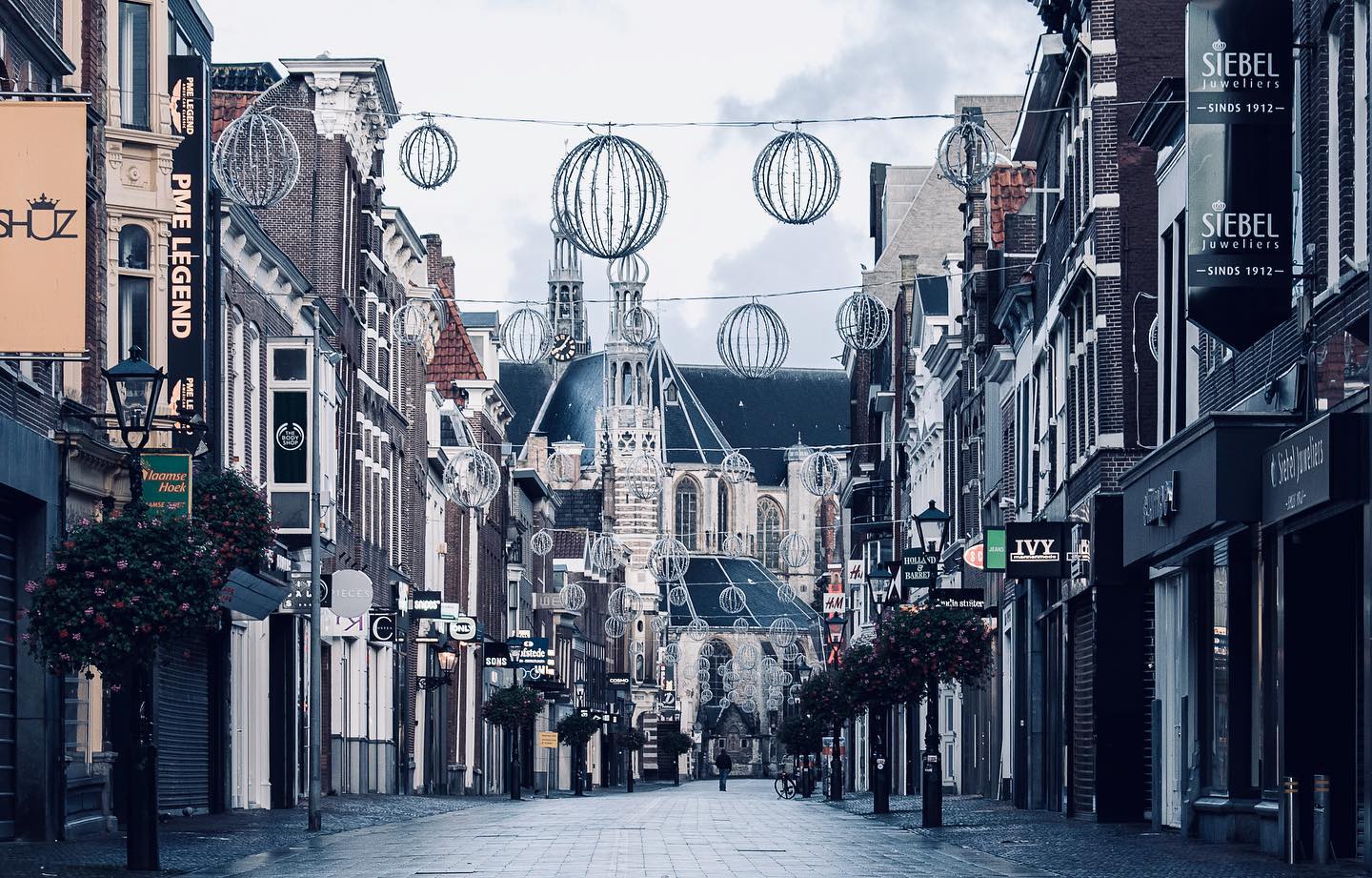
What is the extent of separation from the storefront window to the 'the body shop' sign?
400 cm

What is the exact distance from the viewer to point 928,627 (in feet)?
116

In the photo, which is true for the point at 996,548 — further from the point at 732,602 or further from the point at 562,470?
the point at 732,602

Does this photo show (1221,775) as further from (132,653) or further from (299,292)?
(299,292)

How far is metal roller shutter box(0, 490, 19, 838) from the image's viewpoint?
23266 mm

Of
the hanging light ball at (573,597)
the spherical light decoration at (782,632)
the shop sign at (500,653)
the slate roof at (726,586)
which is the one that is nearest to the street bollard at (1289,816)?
the shop sign at (500,653)

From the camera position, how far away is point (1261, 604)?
22.1 m

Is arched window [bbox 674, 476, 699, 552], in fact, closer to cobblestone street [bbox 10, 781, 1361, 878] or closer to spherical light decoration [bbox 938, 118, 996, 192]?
cobblestone street [bbox 10, 781, 1361, 878]

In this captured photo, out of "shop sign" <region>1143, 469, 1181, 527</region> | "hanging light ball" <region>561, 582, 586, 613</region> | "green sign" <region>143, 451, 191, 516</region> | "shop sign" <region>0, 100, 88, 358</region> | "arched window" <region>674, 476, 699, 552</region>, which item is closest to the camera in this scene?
"shop sign" <region>0, 100, 88, 358</region>

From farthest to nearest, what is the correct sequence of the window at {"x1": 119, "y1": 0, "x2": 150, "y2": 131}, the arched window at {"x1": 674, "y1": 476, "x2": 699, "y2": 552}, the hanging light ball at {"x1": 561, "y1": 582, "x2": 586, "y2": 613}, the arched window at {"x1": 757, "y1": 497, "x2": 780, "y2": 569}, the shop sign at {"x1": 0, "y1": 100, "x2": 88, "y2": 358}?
the arched window at {"x1": 757, "y1": 497, "x2": 780, "y2": 569}, the arched window at {"x1": 674, "y1": 476, "x2": 699, "y2": 552}, the hanging light ball at {"x1": 561, "y1": 582, "x2": 586, "y2": 613}, the window at {"x1": 119, "y1": 0, "x2": 150, "y2": 131}, the shop sign at {"x1": 0, "y1": 100, "x2": 88, "y2": 358}

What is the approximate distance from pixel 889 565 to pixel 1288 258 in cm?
2025

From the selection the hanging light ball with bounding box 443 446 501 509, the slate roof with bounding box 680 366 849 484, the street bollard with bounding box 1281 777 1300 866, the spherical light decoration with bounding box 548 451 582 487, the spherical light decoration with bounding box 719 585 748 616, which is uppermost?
the slate roof with bounding box 680 366 849 484

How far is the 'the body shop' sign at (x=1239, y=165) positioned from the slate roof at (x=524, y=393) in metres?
153

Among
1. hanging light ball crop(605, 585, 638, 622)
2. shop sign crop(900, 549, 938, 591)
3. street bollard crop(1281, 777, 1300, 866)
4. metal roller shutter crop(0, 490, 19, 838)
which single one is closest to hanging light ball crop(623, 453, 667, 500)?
hanging light ball crop(605, 585, 638, 622)

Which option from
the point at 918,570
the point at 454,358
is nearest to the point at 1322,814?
the point at 918,570
